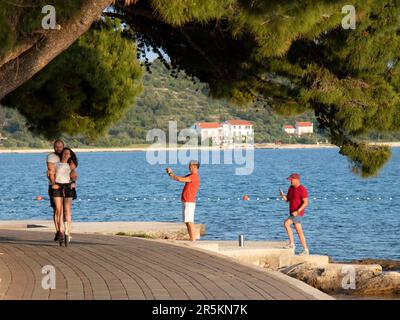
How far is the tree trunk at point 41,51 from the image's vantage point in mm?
13352

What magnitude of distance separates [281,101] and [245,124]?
146m

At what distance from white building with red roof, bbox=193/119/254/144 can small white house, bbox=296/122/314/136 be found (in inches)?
627

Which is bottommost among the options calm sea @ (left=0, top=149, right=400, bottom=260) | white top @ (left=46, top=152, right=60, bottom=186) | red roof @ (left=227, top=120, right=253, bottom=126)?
calm sea @ (left=0, top=149, right=400, bottom=260)

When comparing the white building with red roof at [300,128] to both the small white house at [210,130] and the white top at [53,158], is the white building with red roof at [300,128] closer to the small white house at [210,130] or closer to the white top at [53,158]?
the small white house at [210,130]

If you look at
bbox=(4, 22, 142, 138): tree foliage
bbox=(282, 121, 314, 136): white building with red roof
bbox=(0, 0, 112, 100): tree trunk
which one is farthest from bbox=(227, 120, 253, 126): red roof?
bbox=(0, 0, 112, 100): tree trunk

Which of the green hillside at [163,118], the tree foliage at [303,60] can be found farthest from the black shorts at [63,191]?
the green hillside at [163,118]

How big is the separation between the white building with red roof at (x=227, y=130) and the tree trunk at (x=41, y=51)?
142 m

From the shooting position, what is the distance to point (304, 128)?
18800 cm

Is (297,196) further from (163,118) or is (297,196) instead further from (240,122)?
(163,118)

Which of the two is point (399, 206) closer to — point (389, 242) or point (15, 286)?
point (389, 242)

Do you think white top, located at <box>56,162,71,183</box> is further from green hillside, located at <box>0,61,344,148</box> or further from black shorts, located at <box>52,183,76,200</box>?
green hillside, located at <box>0,61,344,148</box>

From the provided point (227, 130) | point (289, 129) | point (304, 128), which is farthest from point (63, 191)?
point (304, 128)

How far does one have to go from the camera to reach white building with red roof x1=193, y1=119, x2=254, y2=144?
523ft
